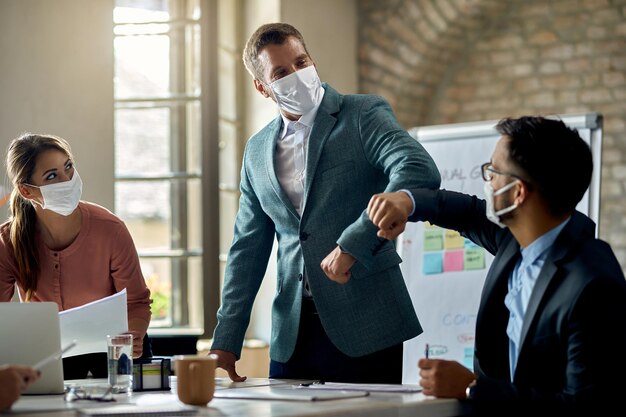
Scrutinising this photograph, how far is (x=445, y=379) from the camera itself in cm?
182

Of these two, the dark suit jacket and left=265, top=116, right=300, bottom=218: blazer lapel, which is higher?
left=265, top=116, right=300, bottom=218: blazer lapel

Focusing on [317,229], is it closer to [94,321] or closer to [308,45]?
[94,321]

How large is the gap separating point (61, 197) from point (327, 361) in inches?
37.3

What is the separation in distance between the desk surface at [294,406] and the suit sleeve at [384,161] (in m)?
0.37

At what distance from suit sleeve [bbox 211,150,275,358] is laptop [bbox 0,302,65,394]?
1.68ft

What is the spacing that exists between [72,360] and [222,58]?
8.08ft

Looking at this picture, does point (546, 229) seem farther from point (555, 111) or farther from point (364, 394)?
point (555, 111)

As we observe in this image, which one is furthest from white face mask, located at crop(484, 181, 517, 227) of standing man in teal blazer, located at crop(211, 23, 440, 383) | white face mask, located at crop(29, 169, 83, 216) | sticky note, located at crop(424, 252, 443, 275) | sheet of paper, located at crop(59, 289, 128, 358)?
sticky note, located at crop(424, 252, 443, 275)

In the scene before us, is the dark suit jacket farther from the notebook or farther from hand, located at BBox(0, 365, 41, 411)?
hand, located at BBox(0, 365, 41, 411)

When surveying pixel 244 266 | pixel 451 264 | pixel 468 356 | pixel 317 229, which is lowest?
pixel 468 356

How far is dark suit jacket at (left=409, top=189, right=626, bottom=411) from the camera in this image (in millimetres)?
1685

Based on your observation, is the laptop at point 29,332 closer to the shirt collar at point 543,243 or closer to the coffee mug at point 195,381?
the coffee mug at point 195,381

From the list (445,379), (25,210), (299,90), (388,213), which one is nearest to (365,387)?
(445,379)

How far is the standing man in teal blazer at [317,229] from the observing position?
2332 mm
